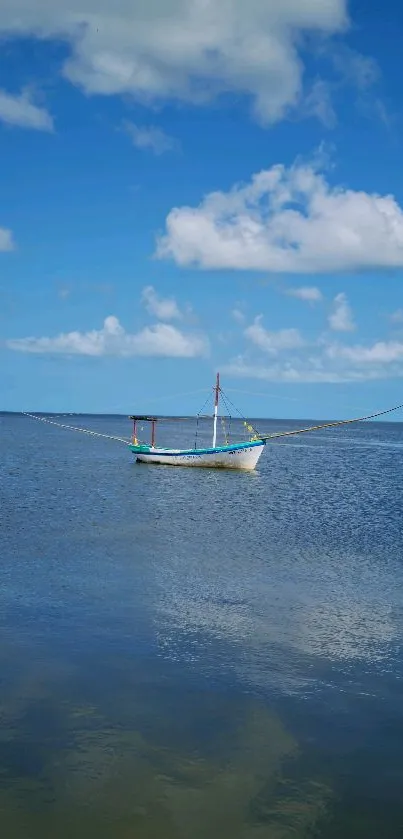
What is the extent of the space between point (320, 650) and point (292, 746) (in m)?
5.80

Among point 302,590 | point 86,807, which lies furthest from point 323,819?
point 302,590

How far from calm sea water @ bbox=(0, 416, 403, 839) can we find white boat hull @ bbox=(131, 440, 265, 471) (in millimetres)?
36457

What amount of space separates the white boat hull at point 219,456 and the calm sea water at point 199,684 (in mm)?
36457

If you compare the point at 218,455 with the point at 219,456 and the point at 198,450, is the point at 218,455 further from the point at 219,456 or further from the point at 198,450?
the point at 198,450

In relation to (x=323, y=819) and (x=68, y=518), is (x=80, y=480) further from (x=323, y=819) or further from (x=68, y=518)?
(x=323, y=819)

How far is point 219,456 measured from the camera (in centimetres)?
7850

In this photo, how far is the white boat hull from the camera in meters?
77.6

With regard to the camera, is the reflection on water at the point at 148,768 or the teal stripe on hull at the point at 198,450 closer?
the reflection on water at the point at 148,768

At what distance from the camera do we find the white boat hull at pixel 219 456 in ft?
255

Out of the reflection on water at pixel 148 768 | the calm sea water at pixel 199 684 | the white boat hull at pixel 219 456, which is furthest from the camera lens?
the white boat hull at pixel 219 456

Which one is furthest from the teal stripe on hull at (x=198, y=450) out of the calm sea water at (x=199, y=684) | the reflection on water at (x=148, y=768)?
the reflection on water at (x=148, y=768)

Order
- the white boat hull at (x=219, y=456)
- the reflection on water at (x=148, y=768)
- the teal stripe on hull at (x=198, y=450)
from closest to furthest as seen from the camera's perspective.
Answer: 1. the reflection on water at (x=148, y=768)
2. the teal stripe on hull at (x=198, y=450)
3. the white boat hull at (x=219, y=456)

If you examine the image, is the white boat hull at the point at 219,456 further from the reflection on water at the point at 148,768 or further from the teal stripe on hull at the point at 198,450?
the reflection on water at the point at 148,768

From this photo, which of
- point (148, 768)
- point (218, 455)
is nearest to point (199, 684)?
point (148, 768)
